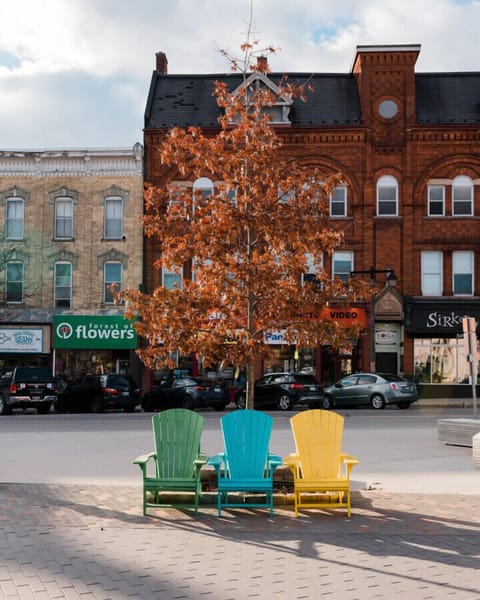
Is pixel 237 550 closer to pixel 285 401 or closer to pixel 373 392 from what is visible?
pixel 285 401

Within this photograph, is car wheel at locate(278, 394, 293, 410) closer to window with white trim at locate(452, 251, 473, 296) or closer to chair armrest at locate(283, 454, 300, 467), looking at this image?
window with white trim at locate(452, 251, 473, 296)

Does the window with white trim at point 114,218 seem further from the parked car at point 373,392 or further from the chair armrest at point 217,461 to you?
the chair armrest at point 217,461

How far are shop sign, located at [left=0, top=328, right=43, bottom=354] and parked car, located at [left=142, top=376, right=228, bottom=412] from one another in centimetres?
873

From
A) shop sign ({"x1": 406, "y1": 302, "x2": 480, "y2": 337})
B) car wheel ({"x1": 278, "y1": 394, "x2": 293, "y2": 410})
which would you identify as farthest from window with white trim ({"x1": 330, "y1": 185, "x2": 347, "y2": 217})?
car wheel ({"x1": 278, "y1": 394, "x2": 293, "y2": 410})

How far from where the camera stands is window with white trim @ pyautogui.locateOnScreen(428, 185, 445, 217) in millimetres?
35531

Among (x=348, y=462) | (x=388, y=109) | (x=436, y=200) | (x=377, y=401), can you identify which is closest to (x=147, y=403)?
(x=377, y=401)

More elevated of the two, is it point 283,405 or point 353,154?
point 353,154

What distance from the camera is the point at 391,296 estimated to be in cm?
3475

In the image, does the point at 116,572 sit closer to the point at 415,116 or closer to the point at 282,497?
the point at 282,497

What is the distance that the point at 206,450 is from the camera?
1609 centimetres

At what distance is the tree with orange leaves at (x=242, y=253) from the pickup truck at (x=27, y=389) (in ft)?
56.4

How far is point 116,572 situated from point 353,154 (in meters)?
30.7

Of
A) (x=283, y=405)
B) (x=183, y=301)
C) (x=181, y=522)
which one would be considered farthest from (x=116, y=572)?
(x=283, y=405)

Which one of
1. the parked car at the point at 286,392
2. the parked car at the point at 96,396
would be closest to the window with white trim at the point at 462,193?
the parked car at the point at 286,392
